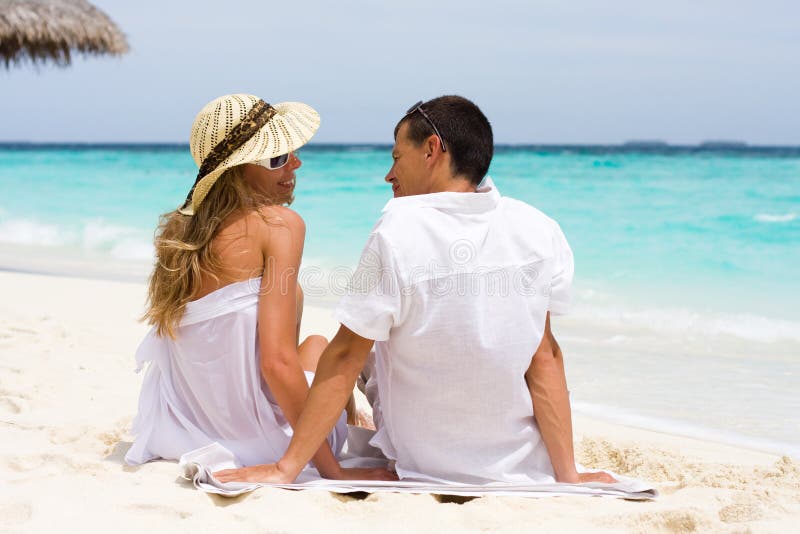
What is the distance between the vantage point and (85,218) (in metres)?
15.2

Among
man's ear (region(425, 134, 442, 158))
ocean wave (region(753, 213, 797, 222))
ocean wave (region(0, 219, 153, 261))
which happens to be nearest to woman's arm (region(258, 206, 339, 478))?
man's ear (region(425, 134, 442, 158))

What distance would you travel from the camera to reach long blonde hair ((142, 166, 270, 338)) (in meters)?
2.50

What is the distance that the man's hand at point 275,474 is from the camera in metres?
2.36

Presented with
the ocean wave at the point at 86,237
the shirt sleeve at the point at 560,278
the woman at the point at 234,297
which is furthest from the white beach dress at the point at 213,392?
the ocean wave at the point at 86,237

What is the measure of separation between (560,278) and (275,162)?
93 centimetres

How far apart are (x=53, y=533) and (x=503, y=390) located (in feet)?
3.90

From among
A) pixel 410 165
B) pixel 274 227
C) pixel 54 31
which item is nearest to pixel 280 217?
pixel 274 227

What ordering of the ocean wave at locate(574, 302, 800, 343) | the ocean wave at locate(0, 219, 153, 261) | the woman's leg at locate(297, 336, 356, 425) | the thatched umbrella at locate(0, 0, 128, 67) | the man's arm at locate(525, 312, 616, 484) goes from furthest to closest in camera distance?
the ocean wave at locate(0, 219, 153, 261), the thatched umbrella at locate(0, 0, 128, 67), the ocean wave at locate(574, 302, 800, 343), the woman's leg at locate(297, 336, 356, 425), the man's arm at locate(525, 312, 616, 484)

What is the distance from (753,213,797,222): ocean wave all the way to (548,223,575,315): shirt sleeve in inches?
468

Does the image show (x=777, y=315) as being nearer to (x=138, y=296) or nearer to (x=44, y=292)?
(x=138, y=296)

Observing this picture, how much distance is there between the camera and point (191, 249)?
2.50m

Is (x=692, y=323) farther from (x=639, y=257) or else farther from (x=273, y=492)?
(x=273, y=492)

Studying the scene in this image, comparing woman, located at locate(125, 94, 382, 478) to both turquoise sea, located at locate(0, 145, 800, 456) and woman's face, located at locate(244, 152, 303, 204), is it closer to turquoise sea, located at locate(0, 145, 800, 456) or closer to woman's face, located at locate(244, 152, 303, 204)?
woman's face, located at locate(244, 152, 303, 204)

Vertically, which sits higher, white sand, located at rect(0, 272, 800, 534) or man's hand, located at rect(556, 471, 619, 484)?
man's hand, located at rect(556, 471, 619, 484)
